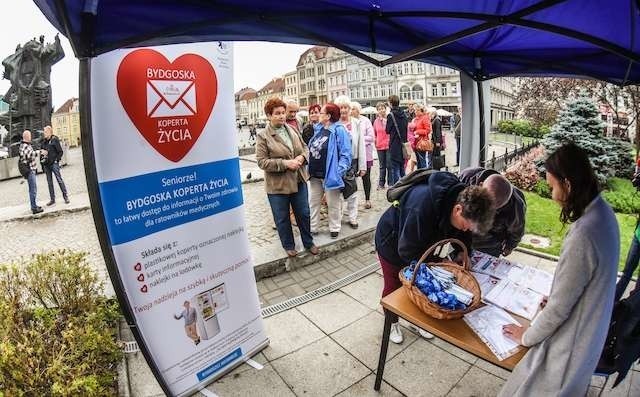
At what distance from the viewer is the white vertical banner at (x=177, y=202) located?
220 centimetres

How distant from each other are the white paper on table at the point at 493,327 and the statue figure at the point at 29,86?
2301cm

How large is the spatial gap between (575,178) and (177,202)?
242cm

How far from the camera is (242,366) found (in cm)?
310

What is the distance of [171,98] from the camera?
243cm

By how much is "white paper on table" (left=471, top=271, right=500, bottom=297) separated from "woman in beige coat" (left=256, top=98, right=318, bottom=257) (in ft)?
8.31

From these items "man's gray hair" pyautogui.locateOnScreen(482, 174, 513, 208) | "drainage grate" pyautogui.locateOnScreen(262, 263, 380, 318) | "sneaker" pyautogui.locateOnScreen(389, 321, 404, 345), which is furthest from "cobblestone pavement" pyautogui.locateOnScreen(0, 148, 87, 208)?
"man's gray hair" pyautogui.locateOnScreen(482, 174, 513, 208)

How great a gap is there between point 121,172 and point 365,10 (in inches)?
81.7

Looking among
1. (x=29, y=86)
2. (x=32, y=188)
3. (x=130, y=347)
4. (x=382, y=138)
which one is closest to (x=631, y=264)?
(x=130, y=347)

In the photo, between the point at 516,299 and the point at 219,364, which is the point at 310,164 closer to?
the point at 219,364

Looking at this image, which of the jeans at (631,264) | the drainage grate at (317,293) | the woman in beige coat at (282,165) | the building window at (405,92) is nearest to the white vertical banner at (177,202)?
the drainage grate at (317,293)

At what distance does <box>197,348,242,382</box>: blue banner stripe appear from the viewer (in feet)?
9.27

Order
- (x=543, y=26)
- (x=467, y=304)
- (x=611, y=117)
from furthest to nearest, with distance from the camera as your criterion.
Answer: (x=611, y=117)
(x=543, y=26)
(x=467, y=304)

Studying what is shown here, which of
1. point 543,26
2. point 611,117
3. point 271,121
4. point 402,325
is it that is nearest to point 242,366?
point 402,325

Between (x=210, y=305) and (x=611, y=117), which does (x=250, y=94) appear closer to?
(x=611, y=117)
